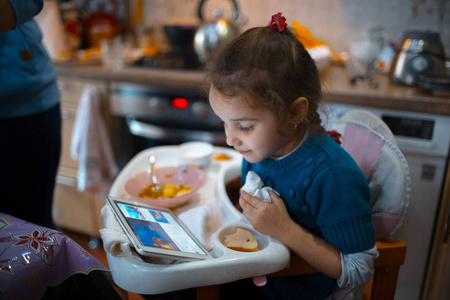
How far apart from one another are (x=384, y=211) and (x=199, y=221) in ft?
1.34

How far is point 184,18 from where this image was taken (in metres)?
2.30

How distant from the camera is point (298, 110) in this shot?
2.47 feet

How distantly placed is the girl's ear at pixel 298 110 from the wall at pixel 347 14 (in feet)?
3.87

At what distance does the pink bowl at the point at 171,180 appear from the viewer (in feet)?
2.96

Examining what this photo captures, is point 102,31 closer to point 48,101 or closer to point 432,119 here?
point 48,101

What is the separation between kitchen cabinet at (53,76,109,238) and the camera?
6.22 feet

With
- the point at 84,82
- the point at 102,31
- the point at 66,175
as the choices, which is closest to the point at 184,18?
the point at 102,31

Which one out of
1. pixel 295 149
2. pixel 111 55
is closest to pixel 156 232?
pixel 295 149

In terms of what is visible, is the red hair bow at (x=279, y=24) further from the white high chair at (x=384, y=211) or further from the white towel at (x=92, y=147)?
the white towel at (x=92, y=147)

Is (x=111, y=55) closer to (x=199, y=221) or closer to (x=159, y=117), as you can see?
(x=159, y=117)

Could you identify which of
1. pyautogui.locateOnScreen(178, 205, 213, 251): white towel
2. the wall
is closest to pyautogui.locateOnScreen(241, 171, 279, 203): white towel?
pyautogui.locateOnScreen(178, 205, 213, 251): white towel

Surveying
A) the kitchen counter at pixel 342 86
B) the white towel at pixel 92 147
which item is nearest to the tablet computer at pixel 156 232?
the kitchen counter at pixel 342 86

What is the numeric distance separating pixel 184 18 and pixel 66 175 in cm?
116

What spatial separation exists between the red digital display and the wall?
50 cm
